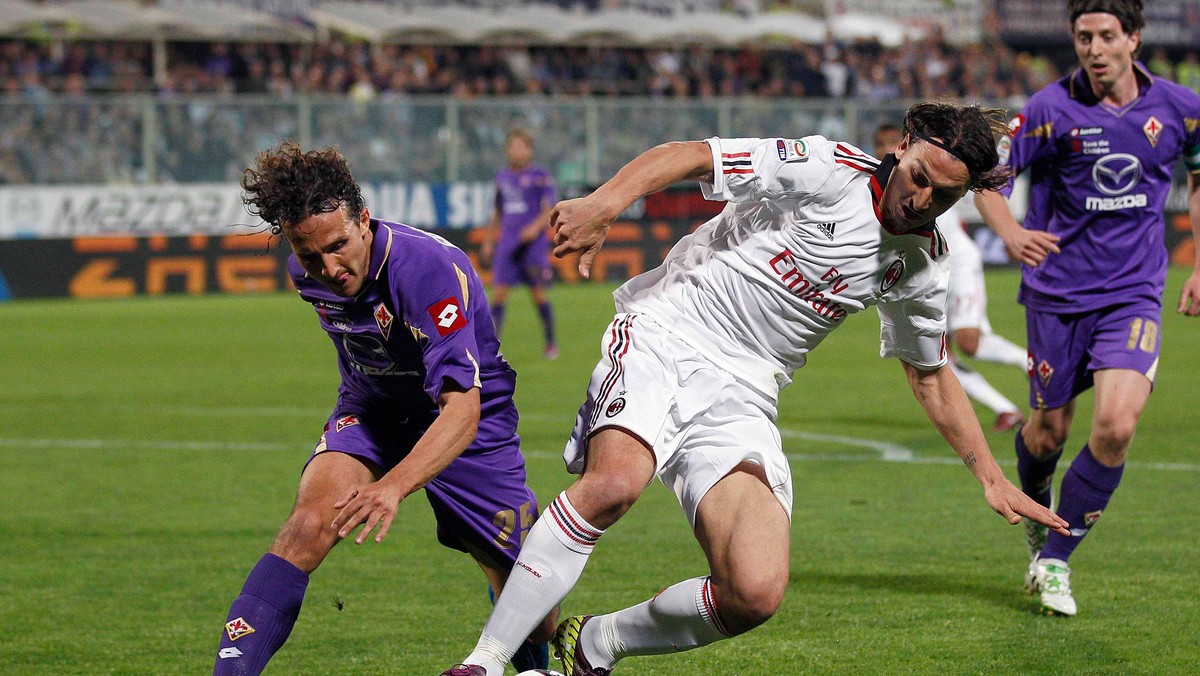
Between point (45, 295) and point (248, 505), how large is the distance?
1569cm

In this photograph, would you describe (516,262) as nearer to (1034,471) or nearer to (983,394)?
(983,394)

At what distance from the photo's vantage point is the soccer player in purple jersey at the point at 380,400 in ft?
13.1

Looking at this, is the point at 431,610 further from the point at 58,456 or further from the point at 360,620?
the point at 58,456

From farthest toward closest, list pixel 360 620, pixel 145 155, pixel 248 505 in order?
pixel 145 155 → pixel 248 505 → pixel 360 620

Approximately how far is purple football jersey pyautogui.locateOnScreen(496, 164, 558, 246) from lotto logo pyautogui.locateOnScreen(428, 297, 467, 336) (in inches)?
497

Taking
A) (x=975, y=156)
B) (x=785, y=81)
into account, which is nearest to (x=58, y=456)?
(x=975, y=156)

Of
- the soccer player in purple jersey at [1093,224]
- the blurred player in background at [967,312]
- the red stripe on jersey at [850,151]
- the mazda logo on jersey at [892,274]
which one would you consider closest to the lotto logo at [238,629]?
the mazda logo on jersey at [892,274]

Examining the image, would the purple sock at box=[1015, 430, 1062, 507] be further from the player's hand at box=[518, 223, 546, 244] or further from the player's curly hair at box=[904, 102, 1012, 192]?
the player's hand at box=[518, 223, 546, 244]

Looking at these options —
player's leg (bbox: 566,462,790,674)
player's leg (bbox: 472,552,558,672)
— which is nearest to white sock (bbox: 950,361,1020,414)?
player's leg (bbox: 472,552,558,672)

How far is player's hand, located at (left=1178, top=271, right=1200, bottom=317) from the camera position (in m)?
5.88

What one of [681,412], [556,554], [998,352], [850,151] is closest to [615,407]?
[681,412]

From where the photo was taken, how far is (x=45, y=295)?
871 inches

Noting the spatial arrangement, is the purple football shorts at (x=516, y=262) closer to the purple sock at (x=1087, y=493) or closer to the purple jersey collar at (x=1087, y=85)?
the purple jersey collar at (x=1087, y=85)

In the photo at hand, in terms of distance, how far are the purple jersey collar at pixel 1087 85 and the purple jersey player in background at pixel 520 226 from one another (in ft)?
32.0
